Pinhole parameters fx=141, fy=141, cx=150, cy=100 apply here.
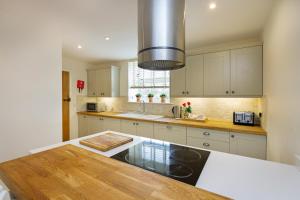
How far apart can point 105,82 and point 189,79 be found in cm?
228

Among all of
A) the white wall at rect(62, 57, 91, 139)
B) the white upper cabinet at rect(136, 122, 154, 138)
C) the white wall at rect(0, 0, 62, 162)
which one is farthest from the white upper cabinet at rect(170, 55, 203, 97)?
the white wall at rect(62, 57, 91, 139)

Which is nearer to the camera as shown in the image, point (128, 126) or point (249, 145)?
point (249, 145)

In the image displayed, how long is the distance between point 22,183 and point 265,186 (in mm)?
1276

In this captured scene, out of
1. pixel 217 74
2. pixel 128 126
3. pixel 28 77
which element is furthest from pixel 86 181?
pixel 217 74

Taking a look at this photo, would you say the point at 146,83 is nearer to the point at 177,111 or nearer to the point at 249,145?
the point at 177,111

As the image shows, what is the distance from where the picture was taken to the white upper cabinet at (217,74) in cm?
234

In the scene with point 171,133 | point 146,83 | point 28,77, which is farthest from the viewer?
point 146,83

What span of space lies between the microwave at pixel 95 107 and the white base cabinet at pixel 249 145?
3.38m

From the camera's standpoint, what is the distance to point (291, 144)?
1.13 m

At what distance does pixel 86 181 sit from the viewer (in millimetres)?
765

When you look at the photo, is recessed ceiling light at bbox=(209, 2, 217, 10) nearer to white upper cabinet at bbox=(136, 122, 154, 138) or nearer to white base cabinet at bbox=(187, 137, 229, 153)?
white base cabinet at bbox=(187, 137, 229, 153)

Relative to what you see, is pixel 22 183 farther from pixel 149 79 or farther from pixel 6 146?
pixel 149 79

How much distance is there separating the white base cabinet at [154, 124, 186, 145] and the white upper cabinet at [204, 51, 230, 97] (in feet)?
2.63

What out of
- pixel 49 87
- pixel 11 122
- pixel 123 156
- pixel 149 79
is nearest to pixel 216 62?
pixel 149 79
